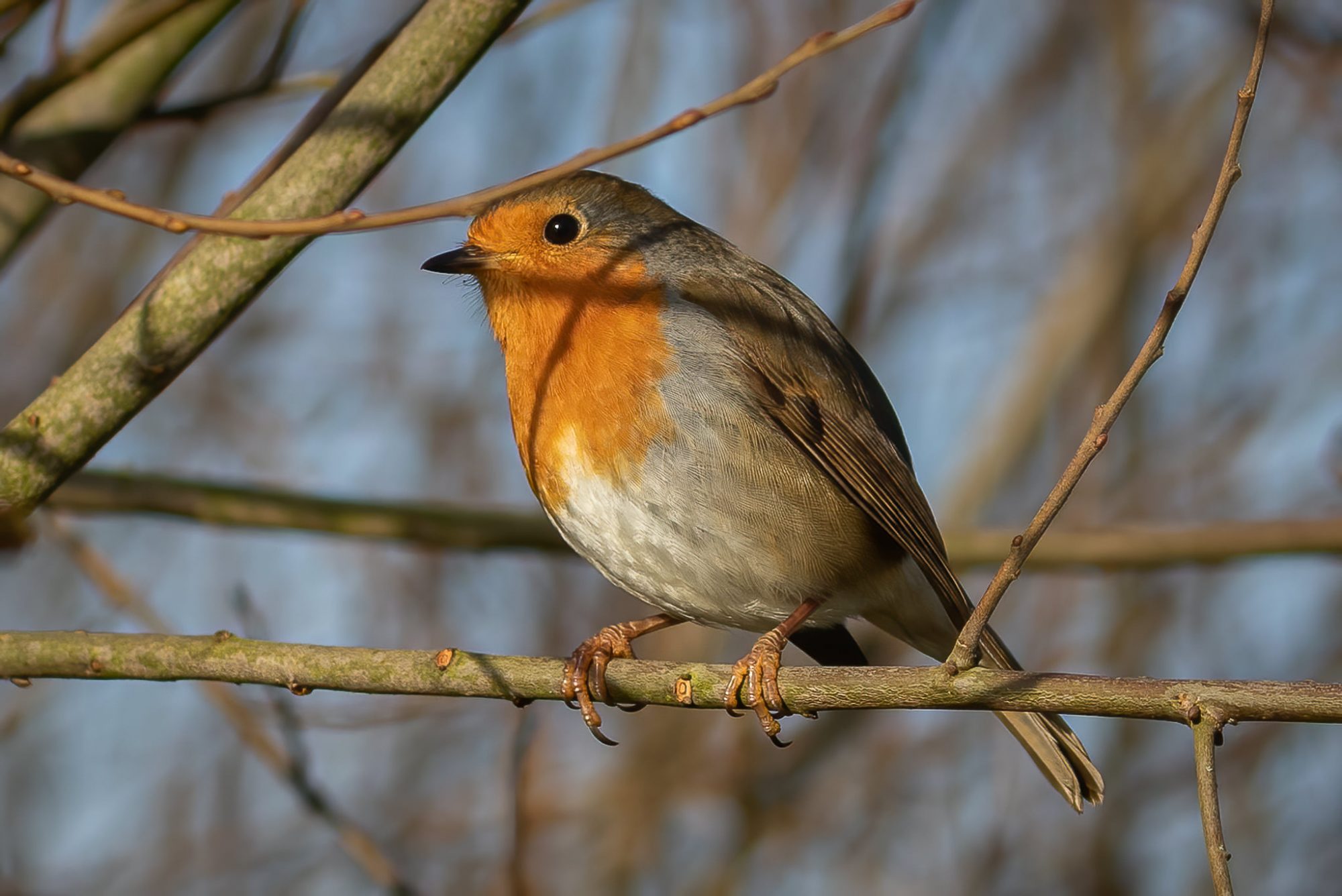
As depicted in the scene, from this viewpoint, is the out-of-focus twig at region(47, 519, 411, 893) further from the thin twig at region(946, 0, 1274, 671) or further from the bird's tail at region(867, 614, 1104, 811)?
the thin twig at region(946, 0, 1274, 671)

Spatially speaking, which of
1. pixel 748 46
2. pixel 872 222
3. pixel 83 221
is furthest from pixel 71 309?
pixel 872 222

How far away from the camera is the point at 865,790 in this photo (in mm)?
5941

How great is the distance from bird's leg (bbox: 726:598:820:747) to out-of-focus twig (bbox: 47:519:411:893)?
1.10 meters

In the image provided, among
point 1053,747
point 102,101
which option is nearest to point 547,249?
point 102,101

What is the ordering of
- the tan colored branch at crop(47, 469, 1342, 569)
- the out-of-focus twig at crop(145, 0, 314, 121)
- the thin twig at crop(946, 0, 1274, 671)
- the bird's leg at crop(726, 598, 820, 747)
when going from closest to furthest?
the thin twig at crop(946, 0, 1274, 671) < the bird's leg at crop(726, 598, 820, 747) < the out-of-focus twig at crop(145, 0, 314, 121) < the tan colored branch at crop(47, 469, 1342, 569)

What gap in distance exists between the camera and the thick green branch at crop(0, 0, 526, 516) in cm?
263

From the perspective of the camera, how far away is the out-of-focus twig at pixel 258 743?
3494 millimetres

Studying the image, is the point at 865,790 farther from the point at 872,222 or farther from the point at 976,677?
the point at 976,677

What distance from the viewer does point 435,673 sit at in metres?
2.77

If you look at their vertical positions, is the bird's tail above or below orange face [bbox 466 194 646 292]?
below

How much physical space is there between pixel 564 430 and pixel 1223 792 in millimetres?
3900

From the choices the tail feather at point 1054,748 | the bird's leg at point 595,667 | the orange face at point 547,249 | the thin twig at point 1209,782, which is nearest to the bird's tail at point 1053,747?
the tail feather at point 1054,748

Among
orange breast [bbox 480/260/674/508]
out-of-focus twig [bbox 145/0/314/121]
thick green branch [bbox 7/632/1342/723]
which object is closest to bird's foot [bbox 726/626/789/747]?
thick green branch [bbox 7/632/1342/723]

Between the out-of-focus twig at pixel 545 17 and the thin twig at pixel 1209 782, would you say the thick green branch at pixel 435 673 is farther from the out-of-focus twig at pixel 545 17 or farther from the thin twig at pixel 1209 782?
the out-of-focus twig at pixel 545 17
